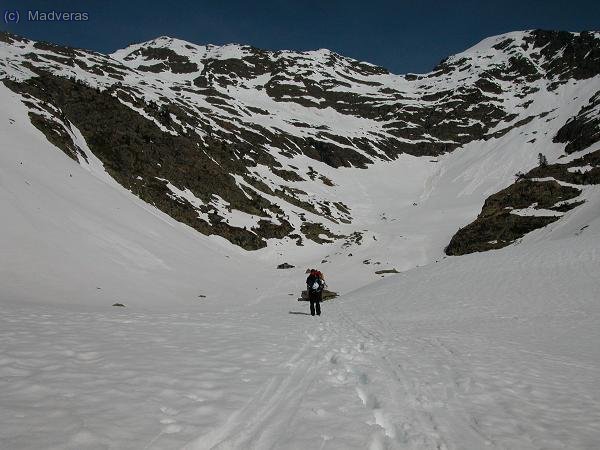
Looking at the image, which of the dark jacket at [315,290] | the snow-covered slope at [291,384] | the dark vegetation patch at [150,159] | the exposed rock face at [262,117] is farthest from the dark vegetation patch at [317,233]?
the snow-covered slope at [291,384]

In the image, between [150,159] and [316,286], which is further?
[150,159]

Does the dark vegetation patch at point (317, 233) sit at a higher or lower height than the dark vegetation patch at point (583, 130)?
lower

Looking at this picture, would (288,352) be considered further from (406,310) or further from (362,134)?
(362,134)

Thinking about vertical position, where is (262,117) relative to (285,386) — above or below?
above

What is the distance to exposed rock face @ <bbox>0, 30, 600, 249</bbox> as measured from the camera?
45656mm

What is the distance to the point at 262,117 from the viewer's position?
113812 mm

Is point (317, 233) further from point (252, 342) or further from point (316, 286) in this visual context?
point (252, 342)

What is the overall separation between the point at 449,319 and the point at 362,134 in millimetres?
114894

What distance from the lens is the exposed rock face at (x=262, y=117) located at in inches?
1797

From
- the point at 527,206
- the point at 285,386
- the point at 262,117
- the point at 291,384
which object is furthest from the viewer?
the point at 262,117

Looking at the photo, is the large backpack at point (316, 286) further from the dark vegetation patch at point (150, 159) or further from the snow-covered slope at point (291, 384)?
the dark vegetation patch at point (150, 159)

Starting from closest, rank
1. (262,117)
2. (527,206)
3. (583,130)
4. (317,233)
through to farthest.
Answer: (527,206) < (317,233) < (583,130) < (262,117)

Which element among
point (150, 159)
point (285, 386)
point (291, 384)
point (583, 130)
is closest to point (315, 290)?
point (291, 384)

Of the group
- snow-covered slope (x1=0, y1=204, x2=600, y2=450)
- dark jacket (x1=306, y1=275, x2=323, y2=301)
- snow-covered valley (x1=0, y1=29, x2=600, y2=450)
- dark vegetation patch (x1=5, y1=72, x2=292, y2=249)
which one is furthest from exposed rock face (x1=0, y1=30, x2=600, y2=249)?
snow-covered slope (x1=0, y1=204, x2=600, y2=450)
